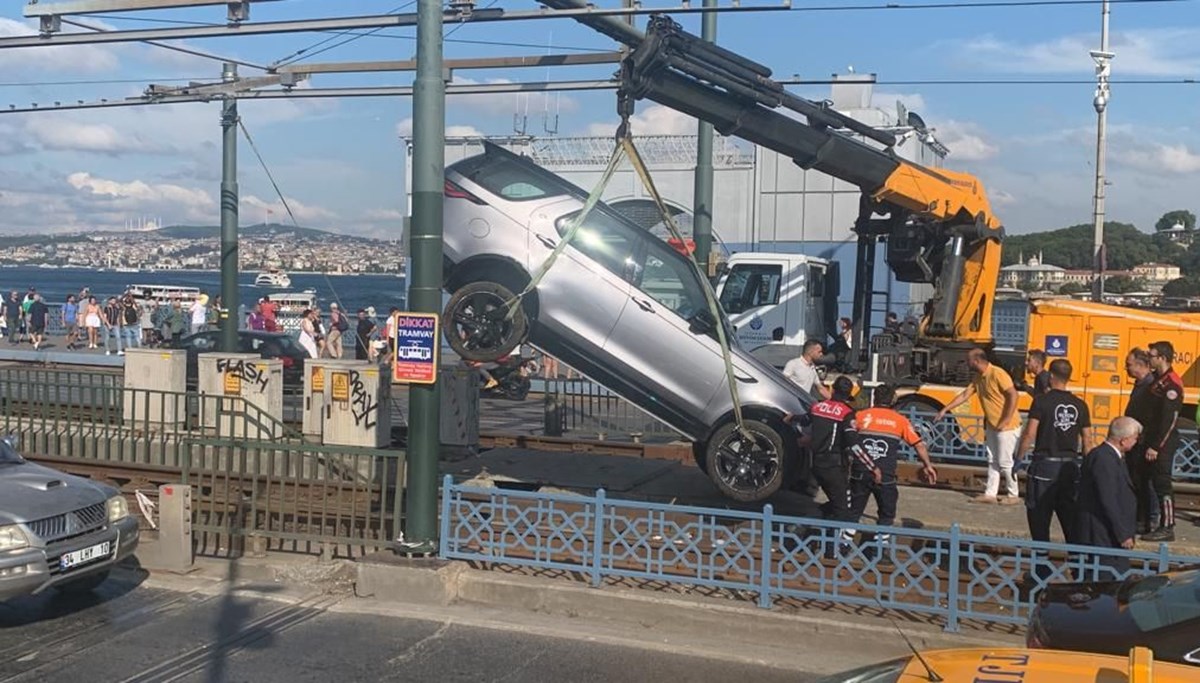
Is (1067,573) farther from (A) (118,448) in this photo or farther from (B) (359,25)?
(A) (118,448)

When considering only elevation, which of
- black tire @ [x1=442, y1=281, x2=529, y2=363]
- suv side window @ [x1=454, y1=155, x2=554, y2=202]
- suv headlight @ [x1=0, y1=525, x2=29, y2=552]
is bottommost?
suv headlight @ [x1=0, y1=525, x2=29, y2=552]

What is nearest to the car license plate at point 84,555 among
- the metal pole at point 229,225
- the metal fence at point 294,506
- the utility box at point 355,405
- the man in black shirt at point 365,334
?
the metal fence at point 294,506

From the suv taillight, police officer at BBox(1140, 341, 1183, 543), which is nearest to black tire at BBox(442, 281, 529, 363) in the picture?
the suv taillight

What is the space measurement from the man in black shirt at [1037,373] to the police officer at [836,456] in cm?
225

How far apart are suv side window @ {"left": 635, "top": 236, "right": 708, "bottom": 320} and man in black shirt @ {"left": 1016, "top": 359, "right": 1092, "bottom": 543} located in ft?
10.9

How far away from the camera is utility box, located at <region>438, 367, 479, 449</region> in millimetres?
14445

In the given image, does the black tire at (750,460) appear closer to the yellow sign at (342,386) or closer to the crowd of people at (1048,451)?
the crowd of people at (1048,451)

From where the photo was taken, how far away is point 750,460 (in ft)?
35.8

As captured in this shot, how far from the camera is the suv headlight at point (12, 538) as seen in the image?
316 inches

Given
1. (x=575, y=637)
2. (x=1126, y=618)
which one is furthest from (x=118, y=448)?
(x=1126, y=618)

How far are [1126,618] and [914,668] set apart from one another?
2.06 m

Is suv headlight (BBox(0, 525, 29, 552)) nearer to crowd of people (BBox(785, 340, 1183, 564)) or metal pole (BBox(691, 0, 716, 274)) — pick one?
crowd of people (BBox(785, 340, 1183, 564))

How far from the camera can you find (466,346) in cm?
1060

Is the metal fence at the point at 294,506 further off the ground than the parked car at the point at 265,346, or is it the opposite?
the parked car at the point at 265,346
